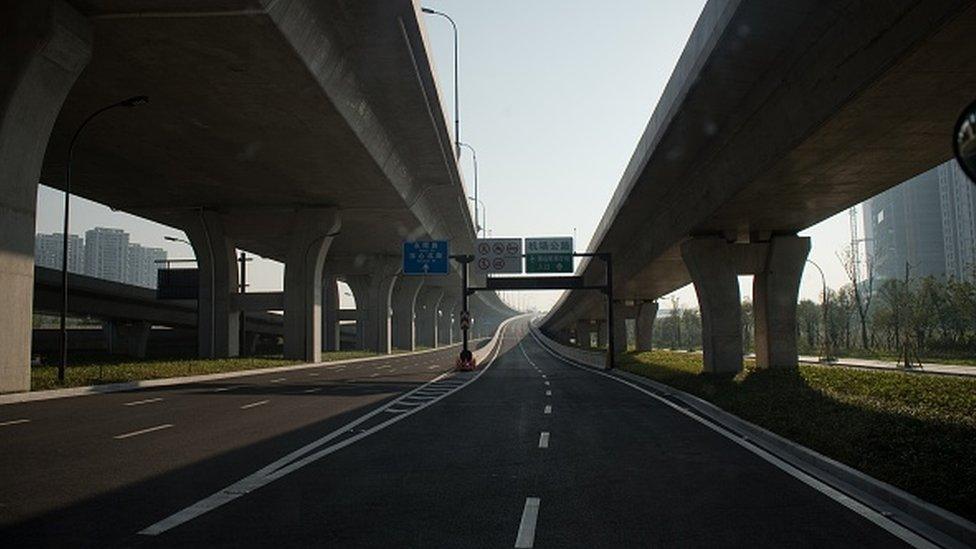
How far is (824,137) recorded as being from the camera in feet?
53.7

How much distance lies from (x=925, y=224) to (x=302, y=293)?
145 meters

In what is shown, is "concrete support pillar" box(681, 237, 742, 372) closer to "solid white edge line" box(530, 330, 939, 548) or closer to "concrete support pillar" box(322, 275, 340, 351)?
"solid white edge line" box(530, 330, 939, 548)

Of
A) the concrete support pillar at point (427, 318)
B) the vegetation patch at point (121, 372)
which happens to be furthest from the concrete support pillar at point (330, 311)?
the vegetation patch at point (121, 372)

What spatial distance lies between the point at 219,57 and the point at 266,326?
73521mm

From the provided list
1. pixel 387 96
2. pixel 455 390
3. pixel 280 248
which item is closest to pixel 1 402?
pixel 455 390

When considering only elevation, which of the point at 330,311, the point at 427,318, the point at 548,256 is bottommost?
the point at 427,318

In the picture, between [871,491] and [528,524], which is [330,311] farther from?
[528,524]

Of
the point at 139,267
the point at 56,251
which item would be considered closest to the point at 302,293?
the point at 56,251

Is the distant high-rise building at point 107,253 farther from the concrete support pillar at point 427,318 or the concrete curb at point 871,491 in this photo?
the concrete curb at point 871,491

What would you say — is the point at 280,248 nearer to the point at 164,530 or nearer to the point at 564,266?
the point at 564,266

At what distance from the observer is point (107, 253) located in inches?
6959

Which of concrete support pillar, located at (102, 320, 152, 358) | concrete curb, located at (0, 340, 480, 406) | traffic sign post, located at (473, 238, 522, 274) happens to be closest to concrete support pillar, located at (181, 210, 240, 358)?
concrete curb, located at (0, 340, 480, 406)

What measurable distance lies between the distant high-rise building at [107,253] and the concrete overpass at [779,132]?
168 meters

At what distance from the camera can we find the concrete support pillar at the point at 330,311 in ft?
287
